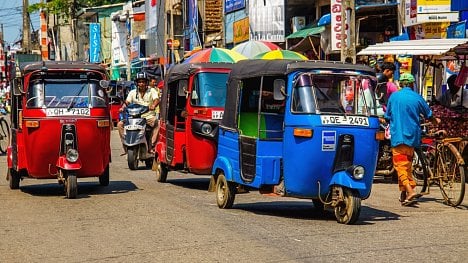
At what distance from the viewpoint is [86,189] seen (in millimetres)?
16781

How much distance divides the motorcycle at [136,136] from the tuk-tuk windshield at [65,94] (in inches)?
224

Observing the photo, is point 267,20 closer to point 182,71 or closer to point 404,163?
point 182,71

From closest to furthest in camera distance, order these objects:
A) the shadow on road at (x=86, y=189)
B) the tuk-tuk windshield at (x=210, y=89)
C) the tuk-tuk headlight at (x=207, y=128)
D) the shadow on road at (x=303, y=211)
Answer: the shadow on road at (x=303, y=211), the shadow on road at (x=86, y=189), the tuk-tuk headlight at (x=207, y=128), the tuk-tuk windshield at (x=210, y=89)

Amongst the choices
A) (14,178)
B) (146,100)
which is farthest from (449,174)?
(146,100)

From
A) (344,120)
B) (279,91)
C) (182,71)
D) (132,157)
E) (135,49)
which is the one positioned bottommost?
(132,157)

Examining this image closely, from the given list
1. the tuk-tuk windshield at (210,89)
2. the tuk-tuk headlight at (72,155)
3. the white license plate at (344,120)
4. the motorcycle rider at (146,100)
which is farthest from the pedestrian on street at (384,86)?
the motorcycle rider at (146,100)

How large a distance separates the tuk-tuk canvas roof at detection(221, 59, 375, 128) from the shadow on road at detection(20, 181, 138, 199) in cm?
329

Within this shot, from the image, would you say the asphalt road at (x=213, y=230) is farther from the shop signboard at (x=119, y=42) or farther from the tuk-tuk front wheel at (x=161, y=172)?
the shop signboard at (x=119, y=42)

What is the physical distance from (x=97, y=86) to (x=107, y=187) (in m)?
2.15

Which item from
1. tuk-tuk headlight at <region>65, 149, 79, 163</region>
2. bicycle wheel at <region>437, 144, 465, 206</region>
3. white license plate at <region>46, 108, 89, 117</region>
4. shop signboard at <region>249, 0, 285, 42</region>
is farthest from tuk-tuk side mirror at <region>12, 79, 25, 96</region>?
shop signboard at <region>249, 0, 285, 42</region>

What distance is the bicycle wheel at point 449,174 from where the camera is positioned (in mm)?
13648

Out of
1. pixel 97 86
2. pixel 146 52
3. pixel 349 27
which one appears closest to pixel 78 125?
pixel 97 86

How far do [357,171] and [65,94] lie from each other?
5882mm

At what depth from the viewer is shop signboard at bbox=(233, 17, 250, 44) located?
3806cm
